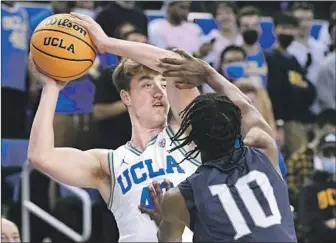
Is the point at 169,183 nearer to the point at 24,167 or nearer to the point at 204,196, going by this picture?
the point at 204,196

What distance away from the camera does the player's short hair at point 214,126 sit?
13.8 ft

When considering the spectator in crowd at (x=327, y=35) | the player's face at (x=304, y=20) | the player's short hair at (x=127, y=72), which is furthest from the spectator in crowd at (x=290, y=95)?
the player's short hair at (x=127, y=72)

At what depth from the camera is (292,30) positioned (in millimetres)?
10219

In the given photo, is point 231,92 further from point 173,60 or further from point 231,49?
point 231,49

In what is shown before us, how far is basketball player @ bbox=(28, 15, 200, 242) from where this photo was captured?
5.28 meters

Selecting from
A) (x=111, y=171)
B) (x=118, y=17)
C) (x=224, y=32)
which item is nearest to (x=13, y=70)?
(x=118, y=17)

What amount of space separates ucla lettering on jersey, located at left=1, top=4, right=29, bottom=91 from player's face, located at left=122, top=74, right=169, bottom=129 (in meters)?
A: 3.10

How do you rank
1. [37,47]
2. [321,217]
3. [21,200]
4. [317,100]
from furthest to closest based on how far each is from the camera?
[317,100] < [21,200] < [321,217] < [37,47]

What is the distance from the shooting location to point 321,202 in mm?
8227

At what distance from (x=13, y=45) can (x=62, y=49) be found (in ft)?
11.7

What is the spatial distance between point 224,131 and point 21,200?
16.0 ft

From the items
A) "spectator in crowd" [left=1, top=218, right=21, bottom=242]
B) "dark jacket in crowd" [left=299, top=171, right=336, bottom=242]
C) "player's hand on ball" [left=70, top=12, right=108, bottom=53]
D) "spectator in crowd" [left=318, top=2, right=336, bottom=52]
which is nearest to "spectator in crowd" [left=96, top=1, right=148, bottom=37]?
"dark jacket in crowd" [left=299, top=171, right=336, bottom=242]

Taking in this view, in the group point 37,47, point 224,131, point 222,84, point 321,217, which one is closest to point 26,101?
point 321,217

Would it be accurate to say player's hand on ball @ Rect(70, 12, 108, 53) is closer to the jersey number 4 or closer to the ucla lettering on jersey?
the jersey number 4
